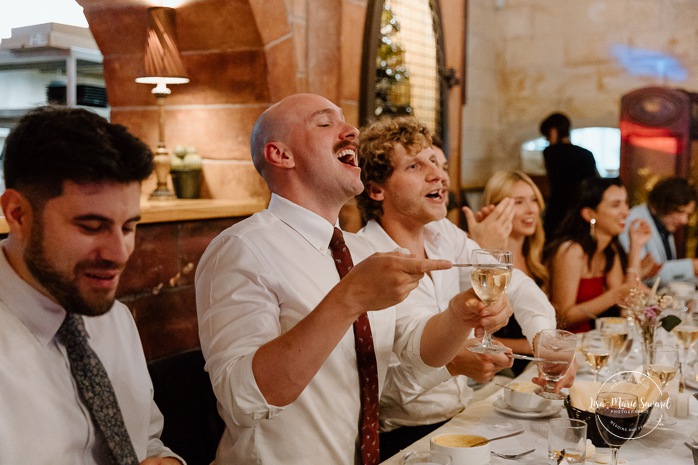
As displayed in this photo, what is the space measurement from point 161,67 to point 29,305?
6.70 feet

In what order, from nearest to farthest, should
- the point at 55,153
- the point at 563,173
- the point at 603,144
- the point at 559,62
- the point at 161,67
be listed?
the point at 55,153, the point at 161,67, the point at 563,173, the point at 603,144, the point at 559,62

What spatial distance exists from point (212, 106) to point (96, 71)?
5.76 ft

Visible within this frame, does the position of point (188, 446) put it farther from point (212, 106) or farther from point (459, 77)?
point (459, 77)

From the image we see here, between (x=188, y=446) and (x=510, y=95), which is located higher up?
(x=510, y=95)

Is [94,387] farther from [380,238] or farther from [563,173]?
[563,173]

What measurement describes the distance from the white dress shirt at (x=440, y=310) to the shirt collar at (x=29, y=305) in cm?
112

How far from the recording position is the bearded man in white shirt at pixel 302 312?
4.77ft

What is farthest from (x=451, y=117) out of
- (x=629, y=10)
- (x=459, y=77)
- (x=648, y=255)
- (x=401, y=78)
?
(x=629, y=10)

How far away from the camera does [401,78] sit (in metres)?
4.22

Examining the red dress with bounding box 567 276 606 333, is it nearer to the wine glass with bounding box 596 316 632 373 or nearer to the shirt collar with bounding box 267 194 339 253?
the wine glass with bounding box 596 316 632 373

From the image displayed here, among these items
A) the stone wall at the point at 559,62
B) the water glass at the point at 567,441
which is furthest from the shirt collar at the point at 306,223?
the stone wall at the point at 559,62

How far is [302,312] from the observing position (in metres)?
1.75

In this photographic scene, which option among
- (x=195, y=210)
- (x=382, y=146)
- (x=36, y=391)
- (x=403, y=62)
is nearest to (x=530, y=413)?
(x=382, y=146)

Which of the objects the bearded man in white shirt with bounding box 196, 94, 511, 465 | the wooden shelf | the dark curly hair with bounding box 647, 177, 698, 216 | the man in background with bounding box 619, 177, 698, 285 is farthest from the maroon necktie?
the dark curly hair with bounding box 647, 177, 698, 216
